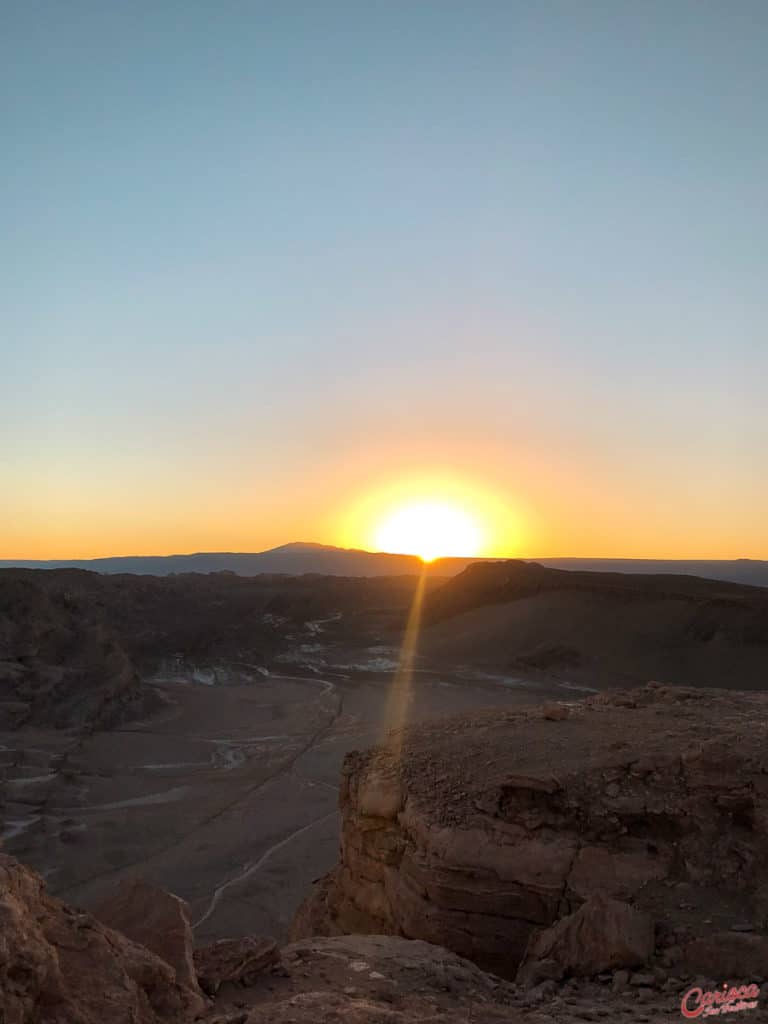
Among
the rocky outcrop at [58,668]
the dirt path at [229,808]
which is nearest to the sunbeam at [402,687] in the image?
the dirt path at [229,808]

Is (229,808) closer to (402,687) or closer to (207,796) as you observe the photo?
(207,796)

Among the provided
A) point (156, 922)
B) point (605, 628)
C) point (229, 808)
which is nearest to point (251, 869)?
point (229, 808)

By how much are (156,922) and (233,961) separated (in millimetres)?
446

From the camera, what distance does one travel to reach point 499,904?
17.6 feet

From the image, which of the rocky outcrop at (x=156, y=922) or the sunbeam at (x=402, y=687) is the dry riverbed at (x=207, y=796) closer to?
the sunbeam at (x=402, y=687)

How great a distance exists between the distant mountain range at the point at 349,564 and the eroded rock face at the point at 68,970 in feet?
405

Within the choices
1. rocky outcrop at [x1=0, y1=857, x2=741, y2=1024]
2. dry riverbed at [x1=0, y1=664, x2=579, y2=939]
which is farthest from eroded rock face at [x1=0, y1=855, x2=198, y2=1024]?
dry riverbed at [x1=0, y1=664, x2=579, y2=939]

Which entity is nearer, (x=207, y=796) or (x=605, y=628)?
(x=207, y=796)

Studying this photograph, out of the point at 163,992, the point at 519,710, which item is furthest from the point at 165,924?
the point at 519,710

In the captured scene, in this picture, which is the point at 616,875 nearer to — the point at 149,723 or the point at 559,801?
the point at 559,801

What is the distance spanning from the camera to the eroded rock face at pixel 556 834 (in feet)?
16.6

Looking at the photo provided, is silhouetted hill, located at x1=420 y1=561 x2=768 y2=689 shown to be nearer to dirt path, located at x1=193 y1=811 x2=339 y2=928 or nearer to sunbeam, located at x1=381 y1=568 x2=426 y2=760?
sunbeam, located at x1=381 y1=568 x2=426 y2=760

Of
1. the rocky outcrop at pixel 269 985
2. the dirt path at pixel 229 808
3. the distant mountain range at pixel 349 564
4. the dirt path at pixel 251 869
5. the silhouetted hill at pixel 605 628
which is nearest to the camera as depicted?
the rocky outcrop at pixel 269 985

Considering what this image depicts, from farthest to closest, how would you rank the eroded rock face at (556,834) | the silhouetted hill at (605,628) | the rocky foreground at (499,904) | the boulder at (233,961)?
the silhouetted hill at (605,628) → the eroded rock face at (556,834) → the boulder at (233,961) → the rocky foreground at (499,904)
